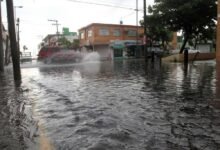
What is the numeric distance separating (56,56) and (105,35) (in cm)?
1790

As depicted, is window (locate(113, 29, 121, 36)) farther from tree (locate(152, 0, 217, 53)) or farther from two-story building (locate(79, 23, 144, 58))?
tree (locate(152, 0, 217, 53))

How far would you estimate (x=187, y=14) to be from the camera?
97.5 feet

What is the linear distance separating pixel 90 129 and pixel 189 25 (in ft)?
95.2

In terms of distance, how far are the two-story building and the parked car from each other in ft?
46.7

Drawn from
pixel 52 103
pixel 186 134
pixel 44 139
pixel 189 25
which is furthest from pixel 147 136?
pixel 189 25

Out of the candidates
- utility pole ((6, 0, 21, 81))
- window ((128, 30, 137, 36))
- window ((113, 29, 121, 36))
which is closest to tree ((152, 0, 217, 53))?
utility pole ((6, 0, 21, 81))

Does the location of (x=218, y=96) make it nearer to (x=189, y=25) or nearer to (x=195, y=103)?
(x=195, y=103)

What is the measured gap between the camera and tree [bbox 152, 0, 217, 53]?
95.3 feet

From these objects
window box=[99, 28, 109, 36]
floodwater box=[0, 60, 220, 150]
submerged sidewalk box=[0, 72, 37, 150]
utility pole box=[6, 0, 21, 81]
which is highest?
window box=[99, 28, 109, 36]

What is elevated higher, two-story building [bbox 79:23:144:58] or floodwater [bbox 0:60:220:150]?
two-story building [bbox 79:23:144:58]

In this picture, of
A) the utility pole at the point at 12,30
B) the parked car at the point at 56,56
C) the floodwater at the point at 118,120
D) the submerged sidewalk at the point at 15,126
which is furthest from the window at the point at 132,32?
the submerged sidewalk at the point at 15,126

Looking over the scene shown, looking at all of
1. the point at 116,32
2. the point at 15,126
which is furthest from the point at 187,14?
the point at 15,126

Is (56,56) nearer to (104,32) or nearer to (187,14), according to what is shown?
(187,14)

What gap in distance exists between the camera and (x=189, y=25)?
105 ft
